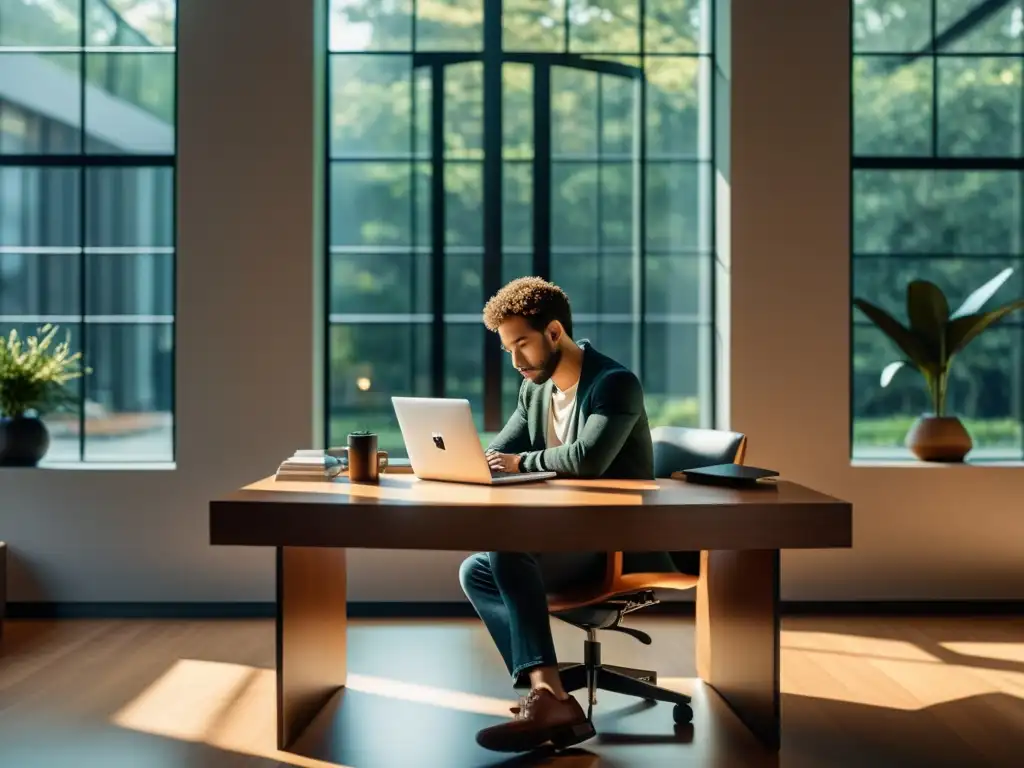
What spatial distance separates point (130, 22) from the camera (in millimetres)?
4777

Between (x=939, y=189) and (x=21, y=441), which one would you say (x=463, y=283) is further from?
(x=939, y=189)

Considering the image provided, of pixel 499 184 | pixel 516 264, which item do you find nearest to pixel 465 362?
pixel 516 264

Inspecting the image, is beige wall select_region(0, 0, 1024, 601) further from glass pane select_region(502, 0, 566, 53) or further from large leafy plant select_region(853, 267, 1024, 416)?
glass pane select_region(502, 0, 566, 53)

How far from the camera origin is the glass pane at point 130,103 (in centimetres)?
478

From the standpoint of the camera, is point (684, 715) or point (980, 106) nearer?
point (684, 715)

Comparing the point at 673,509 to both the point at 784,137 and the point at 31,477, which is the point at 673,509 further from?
the point at 31,477

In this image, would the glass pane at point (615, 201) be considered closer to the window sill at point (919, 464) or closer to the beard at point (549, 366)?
the window sill at point (919, 464)

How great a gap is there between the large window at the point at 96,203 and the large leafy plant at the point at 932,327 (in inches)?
124

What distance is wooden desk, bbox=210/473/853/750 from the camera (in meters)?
2.52

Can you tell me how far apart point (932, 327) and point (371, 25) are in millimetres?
2805

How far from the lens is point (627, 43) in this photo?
483 centimetres

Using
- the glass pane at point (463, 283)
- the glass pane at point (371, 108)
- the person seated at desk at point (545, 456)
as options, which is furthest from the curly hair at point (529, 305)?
the glass pane at point (371, 108)

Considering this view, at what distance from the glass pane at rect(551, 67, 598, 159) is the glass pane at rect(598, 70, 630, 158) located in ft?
0.12

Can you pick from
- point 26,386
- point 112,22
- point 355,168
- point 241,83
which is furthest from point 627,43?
point 26,386
